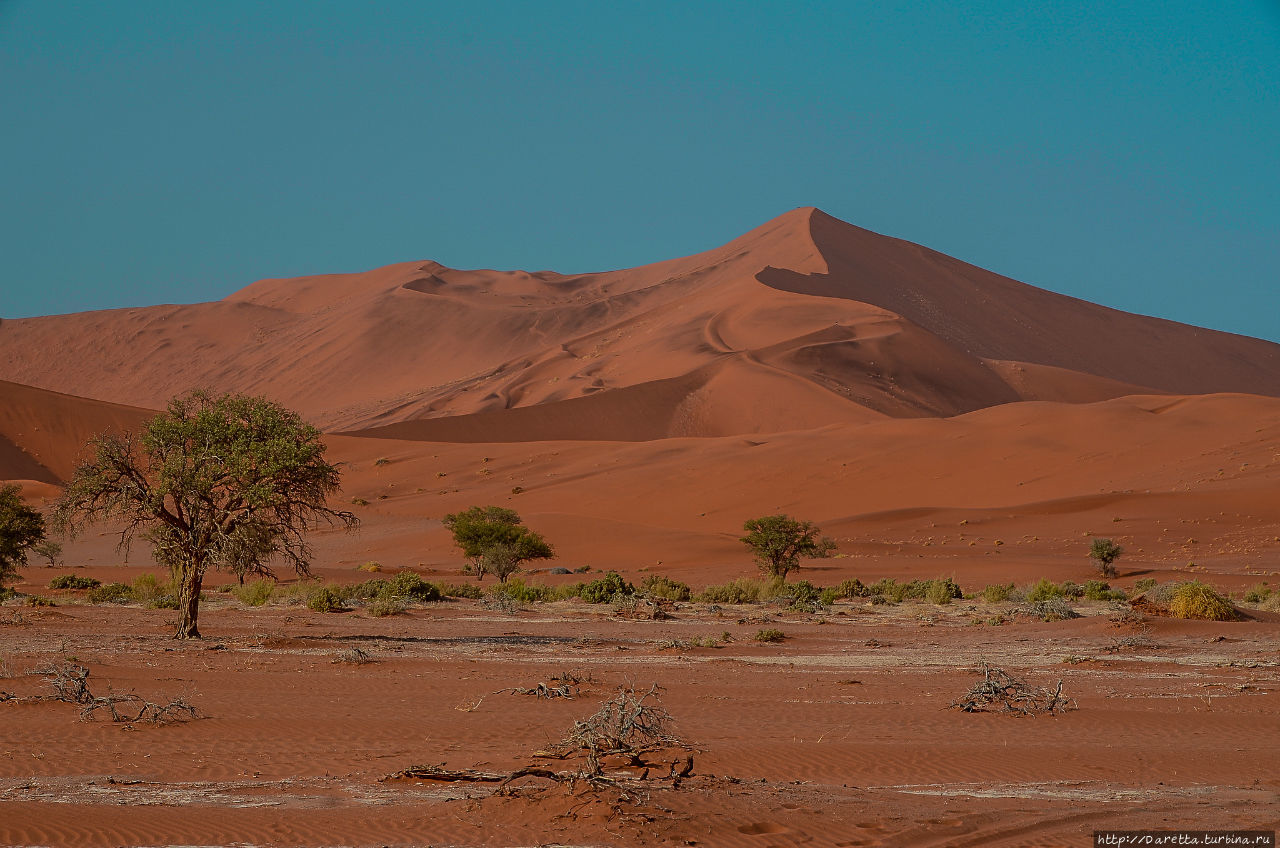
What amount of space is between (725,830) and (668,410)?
85520mm

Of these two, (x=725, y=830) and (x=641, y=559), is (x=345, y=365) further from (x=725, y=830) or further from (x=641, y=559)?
(x=725, y=830)

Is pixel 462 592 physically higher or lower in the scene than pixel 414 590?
lower

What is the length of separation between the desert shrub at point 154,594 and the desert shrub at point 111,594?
0.21m

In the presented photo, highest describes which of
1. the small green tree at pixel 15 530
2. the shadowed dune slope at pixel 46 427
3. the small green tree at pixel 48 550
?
the shadowed dune slope at pixel 46 427

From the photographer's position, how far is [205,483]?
17.8m

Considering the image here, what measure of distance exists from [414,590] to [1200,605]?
17.6 metres

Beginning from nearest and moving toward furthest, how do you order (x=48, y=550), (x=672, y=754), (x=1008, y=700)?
(x=672, y=754), (x=1008, y=700), (x=48, y=550)

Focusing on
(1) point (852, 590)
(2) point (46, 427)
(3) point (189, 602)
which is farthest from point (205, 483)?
(2) point (46, 427)

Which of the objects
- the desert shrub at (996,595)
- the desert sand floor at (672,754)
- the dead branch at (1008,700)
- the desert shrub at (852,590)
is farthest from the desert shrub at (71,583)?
the dead branch at (1008,700)

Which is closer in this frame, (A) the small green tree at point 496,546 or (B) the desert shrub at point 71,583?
(B) the desert shrub at point 71,583

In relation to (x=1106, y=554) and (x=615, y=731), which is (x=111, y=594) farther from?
(x=1106, y=554)

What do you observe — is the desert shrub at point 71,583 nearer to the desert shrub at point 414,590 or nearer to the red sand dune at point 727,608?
the red sand dune at point 727,608

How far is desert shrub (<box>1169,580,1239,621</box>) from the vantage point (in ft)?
71.7

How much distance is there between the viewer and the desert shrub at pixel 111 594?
1074 inches
